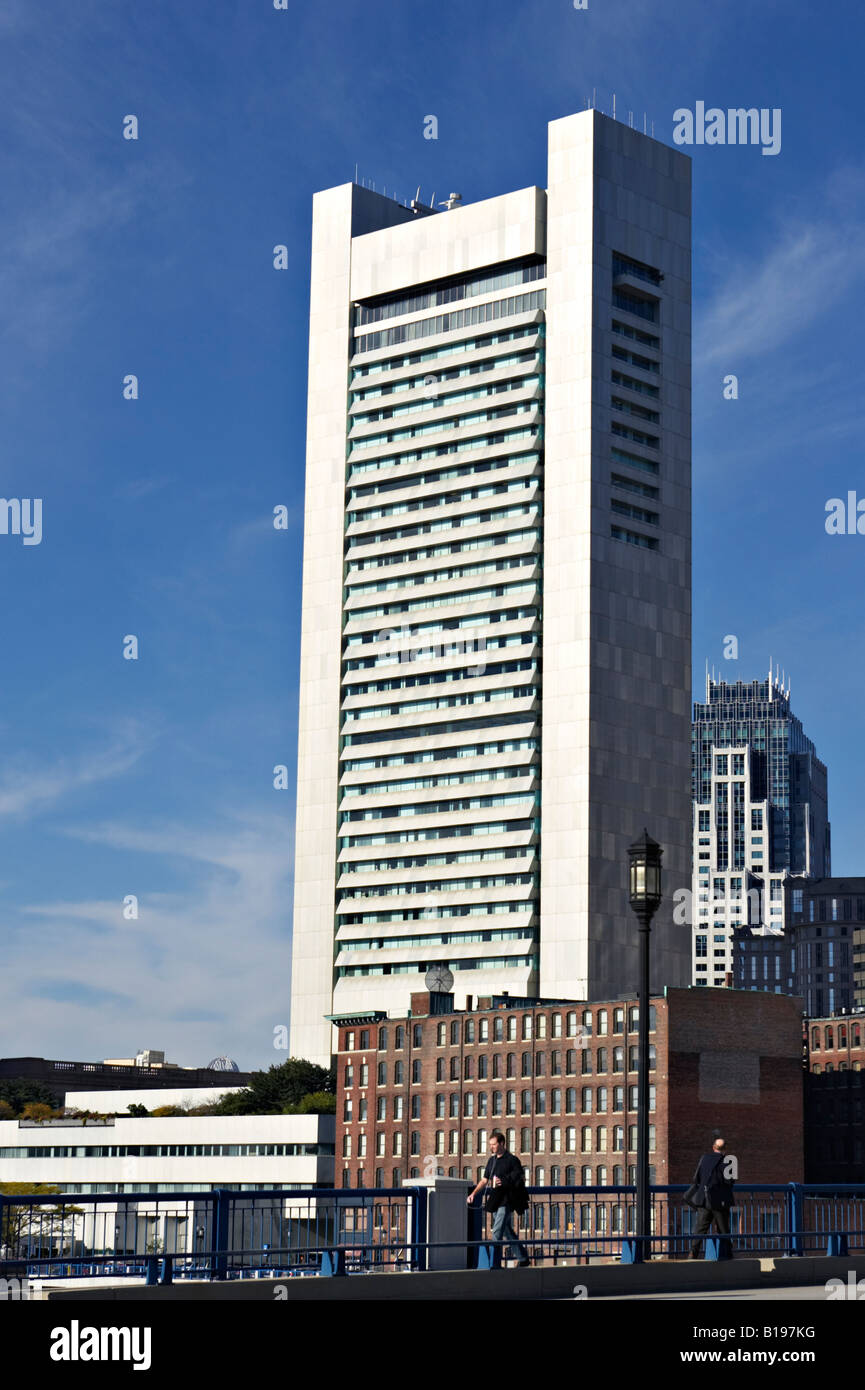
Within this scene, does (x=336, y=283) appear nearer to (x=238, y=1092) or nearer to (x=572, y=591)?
(x=572, y=591)

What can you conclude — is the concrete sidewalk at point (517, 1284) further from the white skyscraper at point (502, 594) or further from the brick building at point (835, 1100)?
the brick building at point (835, 1100)

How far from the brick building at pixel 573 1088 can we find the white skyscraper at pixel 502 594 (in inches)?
499

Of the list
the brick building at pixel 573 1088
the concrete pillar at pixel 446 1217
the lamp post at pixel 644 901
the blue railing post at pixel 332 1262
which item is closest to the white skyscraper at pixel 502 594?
the brick building at pixel 573 1088

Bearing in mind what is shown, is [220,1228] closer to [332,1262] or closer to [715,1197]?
[332,1262]

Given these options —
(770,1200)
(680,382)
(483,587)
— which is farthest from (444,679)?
(770,1200)

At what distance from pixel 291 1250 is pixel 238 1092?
519 feet

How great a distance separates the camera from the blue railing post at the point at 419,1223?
81.8ft

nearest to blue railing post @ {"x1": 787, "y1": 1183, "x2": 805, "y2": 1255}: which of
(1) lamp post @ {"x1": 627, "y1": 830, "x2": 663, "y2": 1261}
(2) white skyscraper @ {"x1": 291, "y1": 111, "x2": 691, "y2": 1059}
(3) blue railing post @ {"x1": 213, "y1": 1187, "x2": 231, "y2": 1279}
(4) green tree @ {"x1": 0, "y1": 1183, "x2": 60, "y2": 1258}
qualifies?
(1) lamp post @ {"x1": 627, "y1": 830, "x2": 663, "y2": 1261}

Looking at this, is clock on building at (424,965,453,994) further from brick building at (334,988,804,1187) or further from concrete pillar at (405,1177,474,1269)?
concrete pillar at (405,1177,474,1269)

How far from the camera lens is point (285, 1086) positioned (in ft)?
554

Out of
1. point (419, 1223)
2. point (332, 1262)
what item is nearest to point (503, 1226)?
point (419, 1223)

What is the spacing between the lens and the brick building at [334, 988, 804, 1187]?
124m

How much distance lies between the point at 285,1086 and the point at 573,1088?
45.5 m

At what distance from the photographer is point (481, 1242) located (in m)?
24.3
